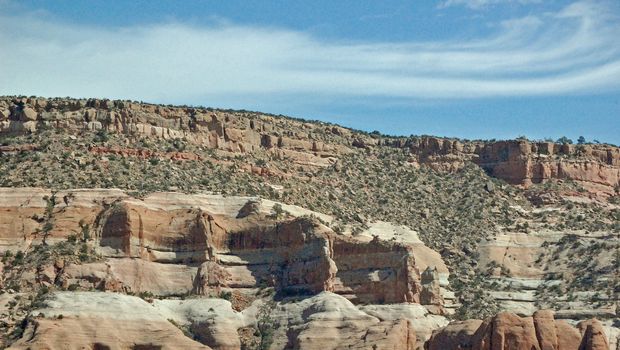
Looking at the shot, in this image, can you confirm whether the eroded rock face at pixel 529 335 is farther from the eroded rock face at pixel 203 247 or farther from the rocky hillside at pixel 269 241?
the eroded rock face at pixel 203 247

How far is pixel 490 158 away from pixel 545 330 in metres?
45.3

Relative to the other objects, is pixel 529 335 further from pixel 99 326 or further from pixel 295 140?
pixel 295 140

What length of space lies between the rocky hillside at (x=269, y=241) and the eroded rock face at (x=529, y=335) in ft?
0.43

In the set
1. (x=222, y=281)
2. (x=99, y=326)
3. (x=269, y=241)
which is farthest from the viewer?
(x=269, y=241)

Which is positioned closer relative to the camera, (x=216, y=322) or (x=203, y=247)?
(x=216, y=322)

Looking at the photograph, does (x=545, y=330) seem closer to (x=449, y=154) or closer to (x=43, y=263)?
(x=43, y=263)

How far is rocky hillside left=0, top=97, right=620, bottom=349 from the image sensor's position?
121m

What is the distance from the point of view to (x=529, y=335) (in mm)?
118000

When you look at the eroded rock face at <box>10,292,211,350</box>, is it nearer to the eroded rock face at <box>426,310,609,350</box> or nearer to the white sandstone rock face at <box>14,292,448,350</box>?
the white sandstone rock face at <box>14,292,448,350</box>

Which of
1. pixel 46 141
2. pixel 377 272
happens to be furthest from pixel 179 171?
pixel 377 272

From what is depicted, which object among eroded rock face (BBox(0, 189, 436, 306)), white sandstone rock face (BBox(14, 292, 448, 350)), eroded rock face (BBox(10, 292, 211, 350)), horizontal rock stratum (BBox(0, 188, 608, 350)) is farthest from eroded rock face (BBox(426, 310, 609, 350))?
eroded rock face (BBox(10, 292, 211, 350))

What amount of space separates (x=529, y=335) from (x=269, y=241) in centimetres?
2123

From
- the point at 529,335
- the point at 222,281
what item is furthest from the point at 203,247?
the point at 529,335

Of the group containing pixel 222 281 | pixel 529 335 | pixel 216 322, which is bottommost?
pixel 216 322
